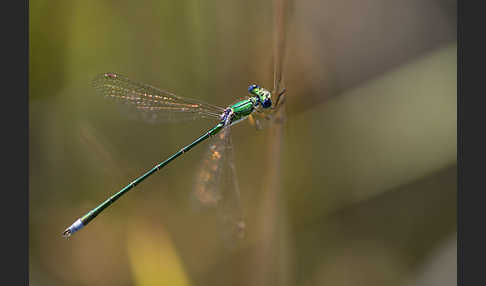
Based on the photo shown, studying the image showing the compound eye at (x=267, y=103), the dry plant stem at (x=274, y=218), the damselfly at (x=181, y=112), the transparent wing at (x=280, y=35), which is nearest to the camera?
the transparent wing at (x=280, y=35)

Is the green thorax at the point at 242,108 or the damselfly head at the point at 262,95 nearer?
the damselfly head at the point at 262,95

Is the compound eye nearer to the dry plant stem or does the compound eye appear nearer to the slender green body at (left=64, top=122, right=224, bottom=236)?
the dry plant stem

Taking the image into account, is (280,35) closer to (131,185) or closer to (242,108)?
(242,108)

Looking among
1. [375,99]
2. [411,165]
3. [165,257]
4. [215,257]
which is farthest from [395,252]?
[165,257]

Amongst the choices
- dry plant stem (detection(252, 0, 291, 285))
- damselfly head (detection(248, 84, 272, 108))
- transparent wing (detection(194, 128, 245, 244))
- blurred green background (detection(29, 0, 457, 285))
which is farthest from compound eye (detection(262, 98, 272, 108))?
transparent wing (detection(194, 128, 245, 244))

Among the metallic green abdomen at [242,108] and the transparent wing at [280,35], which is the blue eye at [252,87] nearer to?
the metallic green abdomen at [242,108]

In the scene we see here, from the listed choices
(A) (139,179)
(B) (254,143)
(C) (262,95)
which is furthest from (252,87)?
(A) (139,179)

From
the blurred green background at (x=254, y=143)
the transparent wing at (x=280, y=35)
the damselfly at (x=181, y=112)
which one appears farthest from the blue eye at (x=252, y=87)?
the transparent wing at (x=280, y=35)
